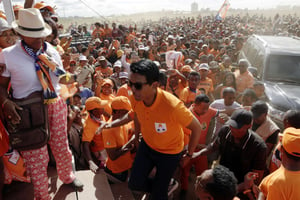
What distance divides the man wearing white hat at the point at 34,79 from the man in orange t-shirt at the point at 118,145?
83 centimetres

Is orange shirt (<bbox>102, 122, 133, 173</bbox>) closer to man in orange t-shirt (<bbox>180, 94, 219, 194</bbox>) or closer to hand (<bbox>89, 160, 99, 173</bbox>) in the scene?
hand (<bbox>89, 160, 99, 173</bbox>)

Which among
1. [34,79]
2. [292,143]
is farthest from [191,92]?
[34,79]

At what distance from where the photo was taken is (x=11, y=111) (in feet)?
6.63

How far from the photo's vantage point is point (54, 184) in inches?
114

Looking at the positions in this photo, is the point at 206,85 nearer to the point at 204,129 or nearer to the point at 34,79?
the point at 204,129

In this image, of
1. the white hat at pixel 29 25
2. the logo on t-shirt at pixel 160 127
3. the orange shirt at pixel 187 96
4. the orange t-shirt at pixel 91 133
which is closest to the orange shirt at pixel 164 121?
the logo on t-shirt at pixel 160 127

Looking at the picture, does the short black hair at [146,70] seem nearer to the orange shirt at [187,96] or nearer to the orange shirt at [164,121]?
the orange shirt at [164,121]

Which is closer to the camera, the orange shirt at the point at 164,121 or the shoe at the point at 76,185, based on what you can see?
the orange shirt at the point at 164,121

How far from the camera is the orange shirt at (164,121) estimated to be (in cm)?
231

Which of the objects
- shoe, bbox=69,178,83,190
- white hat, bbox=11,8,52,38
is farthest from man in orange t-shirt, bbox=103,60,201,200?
white hat, bbox=11,8,52,38

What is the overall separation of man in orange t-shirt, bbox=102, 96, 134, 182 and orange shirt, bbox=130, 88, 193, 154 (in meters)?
0.78

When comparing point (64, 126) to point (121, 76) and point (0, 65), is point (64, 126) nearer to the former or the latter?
point (0, 65)

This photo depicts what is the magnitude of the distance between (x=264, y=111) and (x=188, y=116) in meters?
1.49

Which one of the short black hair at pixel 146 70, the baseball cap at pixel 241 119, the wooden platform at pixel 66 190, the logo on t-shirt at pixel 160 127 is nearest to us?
the short black hair at pixel 146 70
